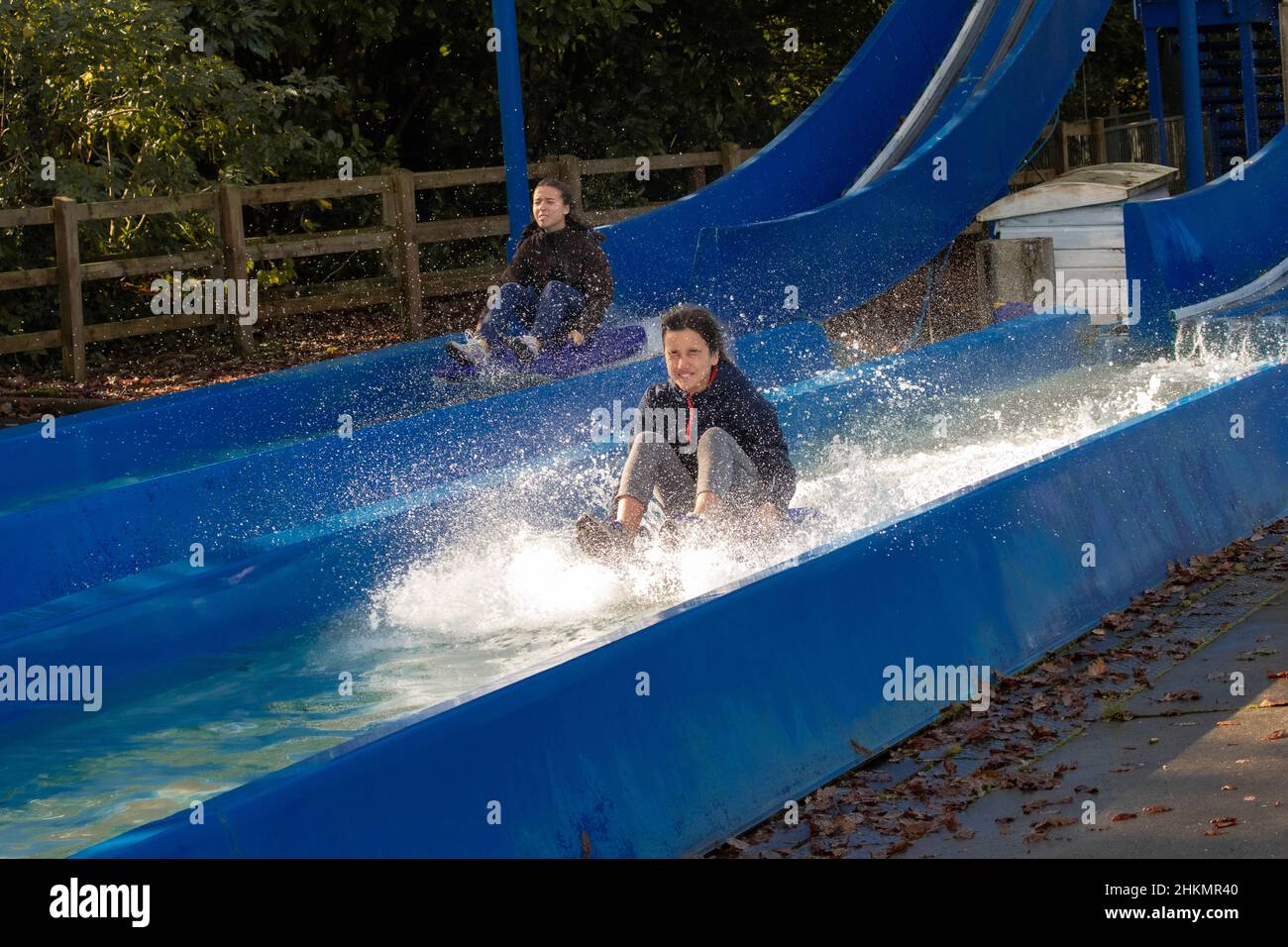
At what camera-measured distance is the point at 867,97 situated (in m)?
16.0

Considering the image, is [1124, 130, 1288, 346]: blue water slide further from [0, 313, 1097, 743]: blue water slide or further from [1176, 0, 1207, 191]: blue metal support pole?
[1176, 0, 1207, 191]: blue metal support pole

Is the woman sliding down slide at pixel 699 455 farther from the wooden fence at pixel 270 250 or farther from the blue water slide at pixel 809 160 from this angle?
the wooden fence at pixel 270 250

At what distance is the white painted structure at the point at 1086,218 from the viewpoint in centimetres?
1369

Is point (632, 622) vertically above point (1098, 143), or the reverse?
point (1098, 143)

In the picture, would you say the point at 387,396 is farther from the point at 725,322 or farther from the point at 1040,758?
the point at 1040,758

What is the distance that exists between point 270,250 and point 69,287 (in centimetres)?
191

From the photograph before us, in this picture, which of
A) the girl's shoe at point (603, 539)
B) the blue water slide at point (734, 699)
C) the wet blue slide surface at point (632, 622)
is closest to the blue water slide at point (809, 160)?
the wet blue slide surface at point (632, 622)

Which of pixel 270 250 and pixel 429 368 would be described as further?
pixel 270 250

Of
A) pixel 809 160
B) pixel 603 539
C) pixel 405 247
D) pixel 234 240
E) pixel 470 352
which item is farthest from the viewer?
pixel 405 247

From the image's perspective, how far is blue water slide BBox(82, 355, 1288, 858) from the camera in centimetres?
391

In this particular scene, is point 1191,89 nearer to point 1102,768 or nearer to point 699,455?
point 699,455

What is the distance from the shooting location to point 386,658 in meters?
6.61

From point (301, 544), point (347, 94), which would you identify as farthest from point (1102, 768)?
point (347, 94)

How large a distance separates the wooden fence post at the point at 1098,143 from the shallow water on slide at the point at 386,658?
1157cm
